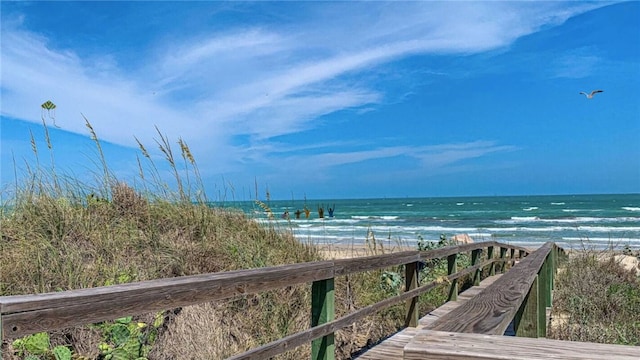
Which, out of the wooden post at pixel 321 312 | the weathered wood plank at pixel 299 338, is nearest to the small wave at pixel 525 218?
the weathered wood plank at pixel 299 338

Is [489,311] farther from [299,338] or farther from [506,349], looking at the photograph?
[299,338]

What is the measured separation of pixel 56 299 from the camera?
1.85 metres

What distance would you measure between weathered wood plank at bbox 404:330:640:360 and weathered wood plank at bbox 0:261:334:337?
1.38m

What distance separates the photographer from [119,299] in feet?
6.90

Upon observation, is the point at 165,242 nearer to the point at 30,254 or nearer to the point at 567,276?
the point at 30,254

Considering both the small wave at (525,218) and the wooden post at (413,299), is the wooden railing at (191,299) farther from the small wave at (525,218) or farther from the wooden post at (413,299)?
the small wave at (525,218)

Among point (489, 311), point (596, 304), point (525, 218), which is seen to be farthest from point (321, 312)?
point (525, 218)

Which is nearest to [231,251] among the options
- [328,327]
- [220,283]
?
[328,327]

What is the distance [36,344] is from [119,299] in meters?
1.78

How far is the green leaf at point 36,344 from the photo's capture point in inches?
135

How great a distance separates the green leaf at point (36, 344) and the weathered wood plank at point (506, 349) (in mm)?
3238

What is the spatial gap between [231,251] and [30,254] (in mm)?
1929

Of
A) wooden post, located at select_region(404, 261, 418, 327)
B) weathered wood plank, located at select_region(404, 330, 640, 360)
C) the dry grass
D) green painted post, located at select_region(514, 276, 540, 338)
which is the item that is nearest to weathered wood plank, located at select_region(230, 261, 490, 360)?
wooden post, located at select_region(404, 261, 418, 327)

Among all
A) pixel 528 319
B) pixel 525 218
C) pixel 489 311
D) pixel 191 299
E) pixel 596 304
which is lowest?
pixel 525 218
